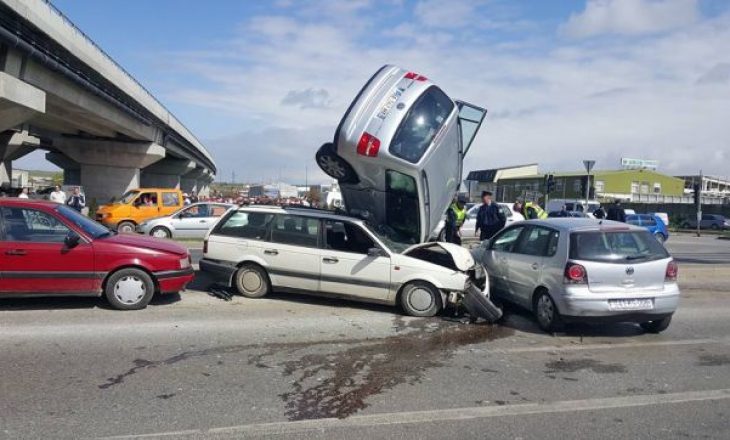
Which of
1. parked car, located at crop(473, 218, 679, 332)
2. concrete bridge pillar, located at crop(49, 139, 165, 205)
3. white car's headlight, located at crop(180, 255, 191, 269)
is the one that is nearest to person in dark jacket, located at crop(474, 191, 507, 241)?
parked car, located at crop(473, 218, 679, 332)

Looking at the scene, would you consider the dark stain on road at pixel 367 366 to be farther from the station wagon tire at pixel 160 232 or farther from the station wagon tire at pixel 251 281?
the station wagon tire at pixel 160 232

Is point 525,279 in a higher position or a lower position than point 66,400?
higher

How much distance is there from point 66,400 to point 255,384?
4.73 feet

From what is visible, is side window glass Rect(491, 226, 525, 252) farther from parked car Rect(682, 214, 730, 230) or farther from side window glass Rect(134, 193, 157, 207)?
parked car Rect(682, 214, 730, 230)

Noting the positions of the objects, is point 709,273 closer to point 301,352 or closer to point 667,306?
point 667,306

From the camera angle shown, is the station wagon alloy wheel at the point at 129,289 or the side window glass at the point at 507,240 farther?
the side window glass at the point at 507,240

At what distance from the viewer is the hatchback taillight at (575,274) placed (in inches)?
279

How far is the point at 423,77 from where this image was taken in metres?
8.87

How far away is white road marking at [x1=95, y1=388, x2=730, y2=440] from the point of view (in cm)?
418

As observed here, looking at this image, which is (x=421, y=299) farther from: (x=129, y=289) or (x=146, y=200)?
(x=146, y=200)

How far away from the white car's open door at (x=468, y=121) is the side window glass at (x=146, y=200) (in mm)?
15443

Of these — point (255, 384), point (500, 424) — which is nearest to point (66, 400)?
point (255, 384)

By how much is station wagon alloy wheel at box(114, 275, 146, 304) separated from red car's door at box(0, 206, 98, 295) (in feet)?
0.96

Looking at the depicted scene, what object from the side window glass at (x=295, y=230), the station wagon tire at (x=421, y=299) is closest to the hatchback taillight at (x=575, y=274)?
the station wagon tire at (x=421, y=299)
